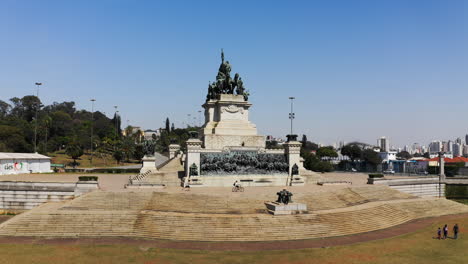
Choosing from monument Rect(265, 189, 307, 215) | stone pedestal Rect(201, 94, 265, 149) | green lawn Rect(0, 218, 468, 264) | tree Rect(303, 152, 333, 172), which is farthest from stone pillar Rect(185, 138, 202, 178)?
tree Rect(303, 152, 333, 172)

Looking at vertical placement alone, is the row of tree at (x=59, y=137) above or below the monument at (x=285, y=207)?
above

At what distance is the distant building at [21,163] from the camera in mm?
50062

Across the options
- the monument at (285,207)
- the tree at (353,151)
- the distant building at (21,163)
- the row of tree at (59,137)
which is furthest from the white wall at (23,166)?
the tree at (353,151)

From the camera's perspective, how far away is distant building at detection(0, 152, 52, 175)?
164 feet

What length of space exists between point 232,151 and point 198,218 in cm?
1679

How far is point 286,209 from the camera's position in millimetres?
28000

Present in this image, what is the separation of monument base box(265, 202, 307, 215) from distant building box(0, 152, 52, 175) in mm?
41709

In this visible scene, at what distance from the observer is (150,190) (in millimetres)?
33188

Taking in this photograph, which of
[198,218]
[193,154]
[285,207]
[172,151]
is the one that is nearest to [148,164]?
[193,154]

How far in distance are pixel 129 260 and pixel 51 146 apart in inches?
3326

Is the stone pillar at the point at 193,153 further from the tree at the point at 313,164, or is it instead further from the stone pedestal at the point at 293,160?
the tree at the point at 313,164

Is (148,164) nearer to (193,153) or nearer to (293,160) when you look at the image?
(193,153)

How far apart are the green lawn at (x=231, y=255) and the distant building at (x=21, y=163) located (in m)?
33.4

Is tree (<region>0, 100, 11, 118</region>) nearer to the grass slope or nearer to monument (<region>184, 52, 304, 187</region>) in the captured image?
the grass slope
